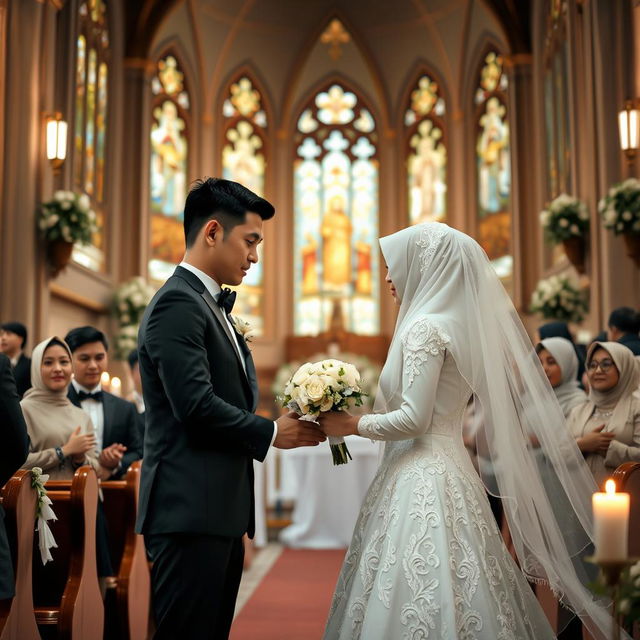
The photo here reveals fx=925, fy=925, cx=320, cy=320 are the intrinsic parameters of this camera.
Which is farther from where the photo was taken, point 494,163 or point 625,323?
point 494,163

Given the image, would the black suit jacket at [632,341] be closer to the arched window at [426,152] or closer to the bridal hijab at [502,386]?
the bridal hijab at [502,386]

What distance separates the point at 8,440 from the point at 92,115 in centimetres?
926

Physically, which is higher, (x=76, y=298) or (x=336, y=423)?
(x=76, y=298)

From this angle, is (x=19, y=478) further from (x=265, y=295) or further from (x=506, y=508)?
(x=265, y=295)

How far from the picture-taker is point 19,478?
3.36 meters

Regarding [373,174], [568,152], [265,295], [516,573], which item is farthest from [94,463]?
[373,174]

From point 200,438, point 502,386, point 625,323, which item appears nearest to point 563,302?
point 625,323

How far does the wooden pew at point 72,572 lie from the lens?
151 inches

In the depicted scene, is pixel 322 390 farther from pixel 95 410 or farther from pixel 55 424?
pixel 95 410

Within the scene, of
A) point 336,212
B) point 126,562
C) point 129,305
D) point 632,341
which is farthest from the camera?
point 336,212

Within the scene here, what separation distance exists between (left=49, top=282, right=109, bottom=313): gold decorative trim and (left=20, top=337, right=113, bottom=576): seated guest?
5.28 meters

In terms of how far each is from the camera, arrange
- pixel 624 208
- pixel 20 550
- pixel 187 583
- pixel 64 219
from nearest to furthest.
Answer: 1. pixel 187 583
2. pixel 20 550
3. pixel 624 208
4. pixel 64 219

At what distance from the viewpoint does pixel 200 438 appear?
8.79 feet

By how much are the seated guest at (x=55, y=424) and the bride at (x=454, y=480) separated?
68.0 inches
